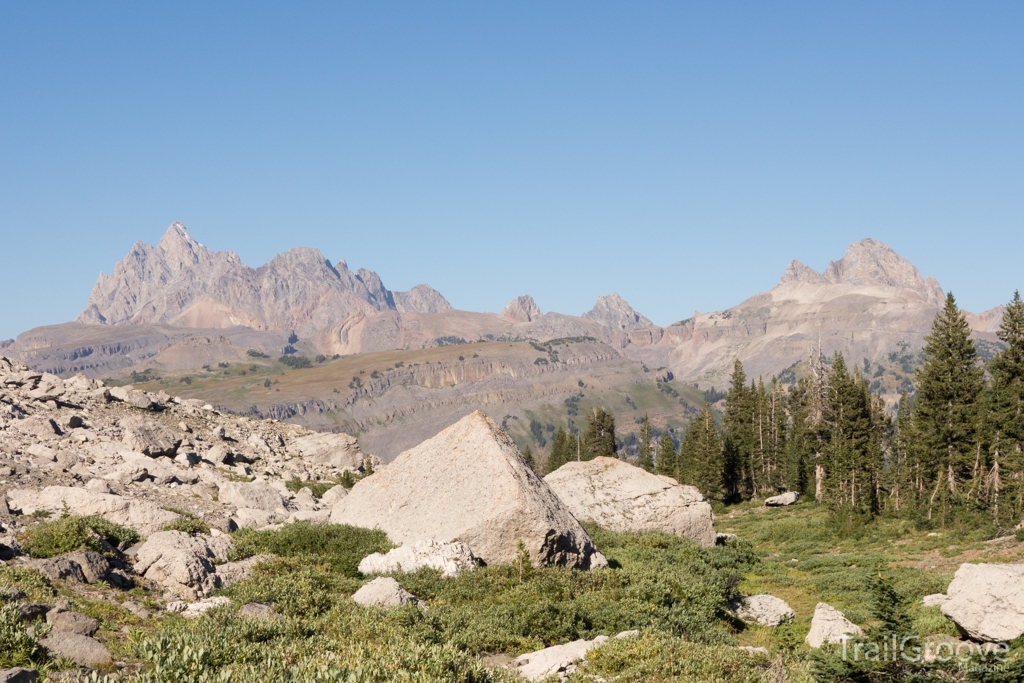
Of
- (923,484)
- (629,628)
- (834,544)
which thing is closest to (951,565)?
(834,544)

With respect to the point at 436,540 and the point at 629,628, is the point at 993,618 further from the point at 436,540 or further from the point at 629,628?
the point at 436,540

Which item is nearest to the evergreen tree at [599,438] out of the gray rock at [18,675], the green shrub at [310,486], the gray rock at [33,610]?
the green shrub at [310,486]

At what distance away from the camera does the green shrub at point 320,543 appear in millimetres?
23297

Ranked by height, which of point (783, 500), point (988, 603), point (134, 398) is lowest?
point (783, 500)

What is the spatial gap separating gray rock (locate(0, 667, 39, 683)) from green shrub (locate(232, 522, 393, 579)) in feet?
39.4

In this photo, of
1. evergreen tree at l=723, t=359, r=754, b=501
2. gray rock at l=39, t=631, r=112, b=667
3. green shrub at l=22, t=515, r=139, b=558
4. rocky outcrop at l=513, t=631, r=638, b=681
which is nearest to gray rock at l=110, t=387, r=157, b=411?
green shrub at l=22, t=515, r=139, b=558

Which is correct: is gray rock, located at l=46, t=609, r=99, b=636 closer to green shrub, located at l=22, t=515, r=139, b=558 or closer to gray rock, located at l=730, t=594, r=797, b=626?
green shrub, located at l=22, t=515, r=139, b=558

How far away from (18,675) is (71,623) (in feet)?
14.2

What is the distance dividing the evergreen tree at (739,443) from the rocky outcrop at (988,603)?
73.9 m

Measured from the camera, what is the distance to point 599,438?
5177 inches

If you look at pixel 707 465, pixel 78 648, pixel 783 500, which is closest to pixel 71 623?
pixel 78 648

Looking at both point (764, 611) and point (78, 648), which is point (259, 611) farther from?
point (764, 611)

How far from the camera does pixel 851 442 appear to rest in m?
62.0

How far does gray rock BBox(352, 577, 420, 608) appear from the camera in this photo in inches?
729
